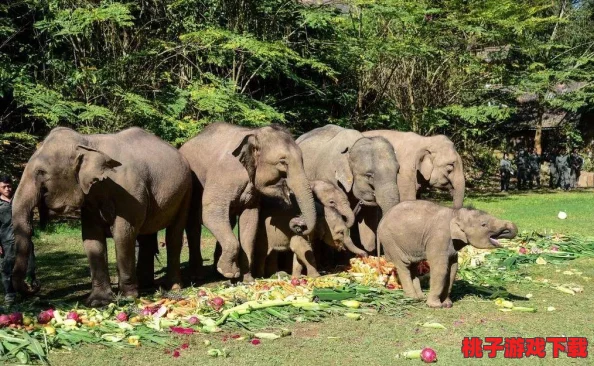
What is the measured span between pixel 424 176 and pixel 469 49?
21963 mm

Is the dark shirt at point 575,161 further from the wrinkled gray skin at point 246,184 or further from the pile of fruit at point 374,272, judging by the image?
the wrinkled gray skin at point 246,184

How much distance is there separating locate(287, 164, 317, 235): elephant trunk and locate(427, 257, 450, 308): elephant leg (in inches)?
91.2

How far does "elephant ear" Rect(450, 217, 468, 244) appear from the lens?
32.2 feet

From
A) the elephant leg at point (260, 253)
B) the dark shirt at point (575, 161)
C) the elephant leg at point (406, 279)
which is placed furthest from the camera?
the dark shirt at point (575, 161)

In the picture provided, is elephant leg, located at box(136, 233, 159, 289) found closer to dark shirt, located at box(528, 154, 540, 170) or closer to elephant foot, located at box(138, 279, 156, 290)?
elephant foot, located at box(138, 279, 156, 290)

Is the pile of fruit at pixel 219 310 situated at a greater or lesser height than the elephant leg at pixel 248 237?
lesser

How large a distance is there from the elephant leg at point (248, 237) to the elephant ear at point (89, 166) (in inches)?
112

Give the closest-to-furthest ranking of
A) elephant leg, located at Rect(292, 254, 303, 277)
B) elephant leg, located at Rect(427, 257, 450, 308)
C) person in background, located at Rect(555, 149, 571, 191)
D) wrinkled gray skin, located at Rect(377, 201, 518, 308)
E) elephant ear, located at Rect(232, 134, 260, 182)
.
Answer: wrinkled gray skin, located at Rect(377, 201, 518, 308) < elephant leg, located at Rect(427, 257, 450, 308) < elephant ear, located at Rect(232, 134, 260, 182) < elephant leg, located at Rect(292, 254, 303, 277) < person in background, located at Rect(555, 149, 571, 191)

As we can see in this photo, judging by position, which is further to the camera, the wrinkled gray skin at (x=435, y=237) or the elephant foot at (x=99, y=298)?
the elephant foot at (x=99, y=298)

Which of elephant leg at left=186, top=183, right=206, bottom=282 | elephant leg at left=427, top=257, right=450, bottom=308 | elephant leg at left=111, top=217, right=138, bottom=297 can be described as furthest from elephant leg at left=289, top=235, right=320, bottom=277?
elephant leg at left=111, top=217, right=138, bottom=297

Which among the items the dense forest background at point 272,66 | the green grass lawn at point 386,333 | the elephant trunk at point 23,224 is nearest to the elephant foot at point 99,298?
the elephant trunk at point 23,224

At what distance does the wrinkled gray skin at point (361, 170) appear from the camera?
44.8ft

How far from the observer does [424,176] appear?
1673 centimetres

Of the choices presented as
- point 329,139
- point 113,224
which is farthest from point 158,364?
point 329,139
